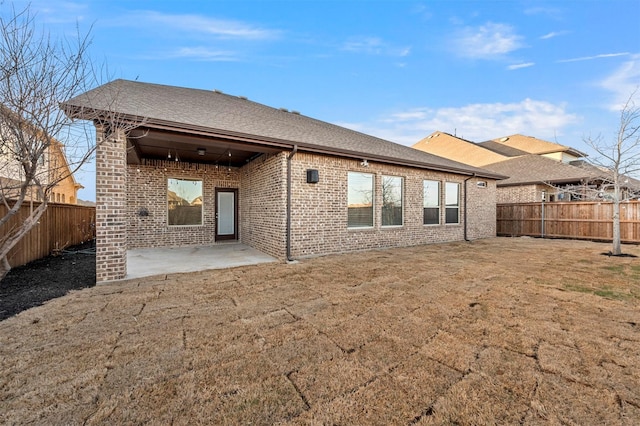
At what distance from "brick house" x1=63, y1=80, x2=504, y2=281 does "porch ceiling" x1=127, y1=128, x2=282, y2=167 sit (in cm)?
3

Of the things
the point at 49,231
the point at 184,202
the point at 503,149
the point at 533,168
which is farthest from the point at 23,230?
the point at 503,149

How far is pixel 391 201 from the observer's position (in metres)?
8.81

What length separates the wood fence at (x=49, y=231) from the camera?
18.9 ft

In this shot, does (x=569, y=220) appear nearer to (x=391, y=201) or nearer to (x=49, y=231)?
(x=391, y=201)

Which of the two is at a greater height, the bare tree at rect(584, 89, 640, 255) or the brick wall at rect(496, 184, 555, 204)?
the bare tree at rect(584, 89, 640, 255)

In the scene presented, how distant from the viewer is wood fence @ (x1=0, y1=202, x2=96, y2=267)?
5.75 meters

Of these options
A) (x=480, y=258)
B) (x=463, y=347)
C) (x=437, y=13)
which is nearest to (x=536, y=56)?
(x=437, y=13)

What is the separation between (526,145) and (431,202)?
778 inches

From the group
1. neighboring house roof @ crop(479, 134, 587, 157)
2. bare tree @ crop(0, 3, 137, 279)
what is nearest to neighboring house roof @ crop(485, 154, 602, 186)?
neighboring house roof @ crop(479, 134, 587, 157)

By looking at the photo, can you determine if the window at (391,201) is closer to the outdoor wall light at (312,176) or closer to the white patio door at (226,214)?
the outdoor wall light at (312,176)

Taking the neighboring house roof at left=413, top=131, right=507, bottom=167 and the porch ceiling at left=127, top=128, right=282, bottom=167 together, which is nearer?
the porch ceiling at left=127, top=128, right=282, bottom=167

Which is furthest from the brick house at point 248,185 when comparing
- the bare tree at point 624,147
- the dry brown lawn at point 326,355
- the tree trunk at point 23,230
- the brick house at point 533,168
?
the brick house at point 533,168

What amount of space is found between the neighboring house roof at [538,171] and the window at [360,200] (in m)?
10.0

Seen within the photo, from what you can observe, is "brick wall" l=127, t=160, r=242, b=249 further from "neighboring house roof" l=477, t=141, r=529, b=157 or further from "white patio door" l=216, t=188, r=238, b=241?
"neighboring house roof" l=477, t=141, r=529, b=157
